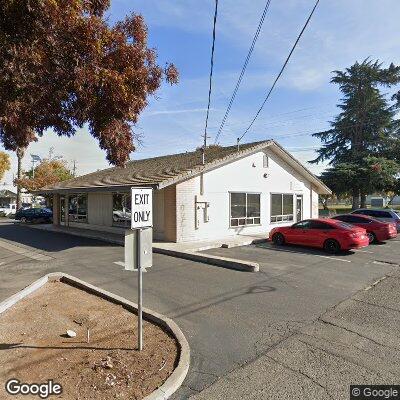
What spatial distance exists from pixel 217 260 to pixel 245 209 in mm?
8698

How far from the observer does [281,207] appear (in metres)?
22.8

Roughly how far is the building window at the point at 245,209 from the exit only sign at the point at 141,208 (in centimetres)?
1401

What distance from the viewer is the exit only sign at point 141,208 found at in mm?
4938

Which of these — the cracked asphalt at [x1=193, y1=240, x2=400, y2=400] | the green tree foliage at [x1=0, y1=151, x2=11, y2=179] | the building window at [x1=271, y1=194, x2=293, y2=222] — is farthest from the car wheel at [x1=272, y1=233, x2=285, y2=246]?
the green tree foliage at [x1=0, y1=151, x2=11, y2=179]

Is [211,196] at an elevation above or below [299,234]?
above

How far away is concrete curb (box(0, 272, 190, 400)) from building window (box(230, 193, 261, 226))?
11316mm

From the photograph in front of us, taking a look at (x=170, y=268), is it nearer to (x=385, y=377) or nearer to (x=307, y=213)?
(x=385, y=377)

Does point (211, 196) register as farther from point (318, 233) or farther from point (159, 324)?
point (159, 324)

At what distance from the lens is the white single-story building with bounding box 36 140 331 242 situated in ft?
54.5

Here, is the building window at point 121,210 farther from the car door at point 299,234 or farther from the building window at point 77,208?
the car door at point 299,234

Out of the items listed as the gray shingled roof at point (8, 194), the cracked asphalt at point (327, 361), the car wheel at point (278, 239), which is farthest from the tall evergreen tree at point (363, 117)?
the gray shingled roof at point (8, 194)

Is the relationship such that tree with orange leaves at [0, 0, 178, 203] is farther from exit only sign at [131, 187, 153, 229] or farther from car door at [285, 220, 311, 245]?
car door at [285, 220, 311, 245]

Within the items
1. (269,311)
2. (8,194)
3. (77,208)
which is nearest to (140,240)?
(269,311)

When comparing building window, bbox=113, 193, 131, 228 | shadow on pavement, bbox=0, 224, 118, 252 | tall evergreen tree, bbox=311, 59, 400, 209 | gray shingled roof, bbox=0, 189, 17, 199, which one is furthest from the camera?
gray shingled roof, bbox=0, 189, 17, 199
